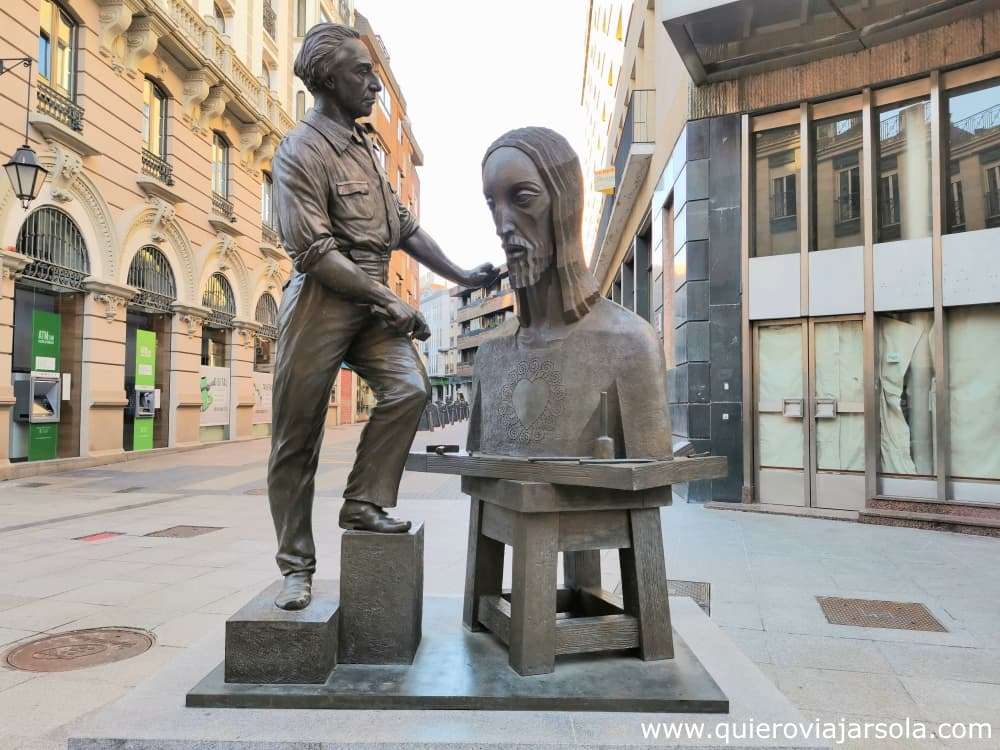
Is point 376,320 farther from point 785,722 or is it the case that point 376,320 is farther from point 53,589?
point 53,589

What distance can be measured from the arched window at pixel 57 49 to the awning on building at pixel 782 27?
11.4 meters

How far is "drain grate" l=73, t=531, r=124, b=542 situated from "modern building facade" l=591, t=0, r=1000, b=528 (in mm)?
7037

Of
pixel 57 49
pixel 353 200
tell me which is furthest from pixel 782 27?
pixel 57 49

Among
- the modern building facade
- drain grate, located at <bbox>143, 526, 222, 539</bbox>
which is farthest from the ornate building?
the modern building facade

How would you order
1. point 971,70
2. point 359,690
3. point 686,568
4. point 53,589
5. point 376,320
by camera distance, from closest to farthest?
1. point 359,690
2. point 376,320
3. point 53,589
4. point 686,568
5. point 971,70

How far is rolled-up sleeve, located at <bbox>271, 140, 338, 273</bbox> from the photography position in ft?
8.66

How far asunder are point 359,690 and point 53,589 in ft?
12.5

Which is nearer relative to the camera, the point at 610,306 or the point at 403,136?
the point at 610,306

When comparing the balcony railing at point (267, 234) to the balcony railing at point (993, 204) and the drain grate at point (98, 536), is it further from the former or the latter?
the balcony railing at point (993, 204)

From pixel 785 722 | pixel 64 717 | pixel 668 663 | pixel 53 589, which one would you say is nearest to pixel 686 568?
pixel 668 663

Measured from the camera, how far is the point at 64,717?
3033 millimetres

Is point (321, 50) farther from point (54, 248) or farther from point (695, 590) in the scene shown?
point (54, 248)

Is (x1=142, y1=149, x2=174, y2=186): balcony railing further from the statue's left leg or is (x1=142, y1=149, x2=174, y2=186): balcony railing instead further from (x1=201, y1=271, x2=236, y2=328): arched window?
the statue's left leg

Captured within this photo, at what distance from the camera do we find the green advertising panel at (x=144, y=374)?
1630cm
